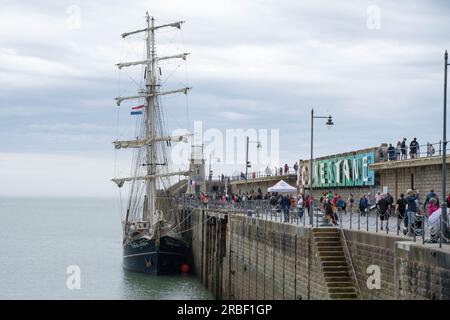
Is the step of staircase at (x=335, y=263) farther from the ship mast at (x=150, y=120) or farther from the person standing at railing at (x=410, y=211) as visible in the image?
the ship mast at (x=150, y=120)

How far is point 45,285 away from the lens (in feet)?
172

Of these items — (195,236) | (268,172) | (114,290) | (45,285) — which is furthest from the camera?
(268,172)

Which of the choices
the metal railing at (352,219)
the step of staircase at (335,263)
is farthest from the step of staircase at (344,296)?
the metal railing at (352,219)

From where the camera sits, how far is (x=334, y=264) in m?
26.3

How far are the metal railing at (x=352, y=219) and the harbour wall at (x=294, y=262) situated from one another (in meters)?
0.61

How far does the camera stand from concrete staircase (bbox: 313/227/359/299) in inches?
992

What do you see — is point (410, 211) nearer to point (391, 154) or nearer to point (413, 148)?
point (413, 148)

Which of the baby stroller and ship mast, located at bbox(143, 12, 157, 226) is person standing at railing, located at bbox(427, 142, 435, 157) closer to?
the baby stroller

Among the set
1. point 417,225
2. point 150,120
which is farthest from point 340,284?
point 150,120

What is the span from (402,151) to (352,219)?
8.51 metres

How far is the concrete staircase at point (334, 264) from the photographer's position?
2519cm
